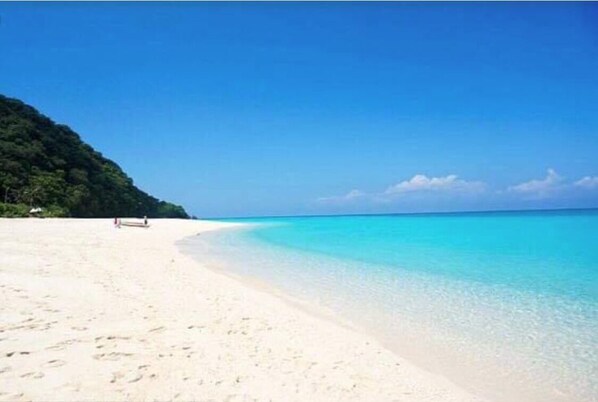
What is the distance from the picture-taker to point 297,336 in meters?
6.18

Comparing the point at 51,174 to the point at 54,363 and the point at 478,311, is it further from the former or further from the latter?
the point at 478,311

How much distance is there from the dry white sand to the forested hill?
126 ft

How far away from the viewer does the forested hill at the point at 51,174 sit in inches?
1824

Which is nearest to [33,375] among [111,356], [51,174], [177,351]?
[111,356]

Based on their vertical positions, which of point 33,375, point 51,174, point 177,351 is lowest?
point 177,351

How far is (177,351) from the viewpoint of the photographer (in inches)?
192

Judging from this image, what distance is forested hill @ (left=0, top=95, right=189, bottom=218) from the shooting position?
152ft

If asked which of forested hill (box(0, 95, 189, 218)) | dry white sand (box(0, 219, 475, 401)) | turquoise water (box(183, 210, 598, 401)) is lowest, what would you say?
turquoise water (box(183, 210, 598, 401))

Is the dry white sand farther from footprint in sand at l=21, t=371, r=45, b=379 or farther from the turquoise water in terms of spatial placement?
the turquoise water

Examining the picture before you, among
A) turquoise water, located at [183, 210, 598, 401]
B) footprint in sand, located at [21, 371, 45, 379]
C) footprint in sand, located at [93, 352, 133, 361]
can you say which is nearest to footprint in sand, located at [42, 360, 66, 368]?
footprint in sand, located at [21, 371, 45, 379]

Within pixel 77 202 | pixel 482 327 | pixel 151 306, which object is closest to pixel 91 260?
pixel 151 306

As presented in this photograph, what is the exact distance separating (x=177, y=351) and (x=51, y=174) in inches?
2326

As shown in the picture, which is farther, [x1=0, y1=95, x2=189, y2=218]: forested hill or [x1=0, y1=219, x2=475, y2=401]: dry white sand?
[x1=0, y1=95, x2=189, y2=218]: forested hill

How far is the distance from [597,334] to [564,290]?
174 inches
